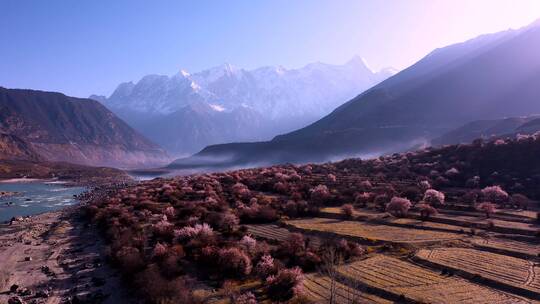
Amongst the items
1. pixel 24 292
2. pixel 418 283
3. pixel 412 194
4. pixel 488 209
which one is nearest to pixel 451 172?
pixel 412 194

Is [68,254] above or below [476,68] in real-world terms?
below

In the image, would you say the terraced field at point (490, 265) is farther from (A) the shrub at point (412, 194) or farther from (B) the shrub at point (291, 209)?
(A) the shrub at point (412, 194)

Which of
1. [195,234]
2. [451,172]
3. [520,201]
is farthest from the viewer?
[451,172]

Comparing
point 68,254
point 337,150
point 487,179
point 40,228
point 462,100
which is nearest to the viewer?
point 68,254

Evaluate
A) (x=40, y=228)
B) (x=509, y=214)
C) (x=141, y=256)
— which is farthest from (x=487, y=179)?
(x=40, y=228)

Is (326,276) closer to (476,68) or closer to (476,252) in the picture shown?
(476,252)

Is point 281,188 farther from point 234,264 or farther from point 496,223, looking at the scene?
point 234,264
